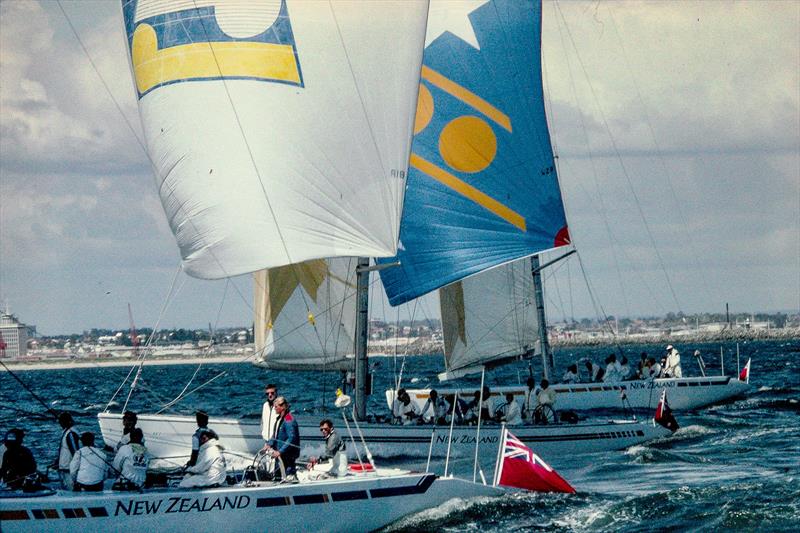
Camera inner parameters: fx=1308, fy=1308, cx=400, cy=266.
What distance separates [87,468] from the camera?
2030 centimetres

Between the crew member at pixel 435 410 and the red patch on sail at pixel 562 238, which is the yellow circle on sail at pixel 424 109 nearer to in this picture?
the red patch on sail at pixel 562 238

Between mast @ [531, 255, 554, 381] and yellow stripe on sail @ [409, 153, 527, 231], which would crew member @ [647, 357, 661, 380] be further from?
yellow stripe on sail @ [409, 153, 527, 231]

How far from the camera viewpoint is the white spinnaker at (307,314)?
35.3 meters

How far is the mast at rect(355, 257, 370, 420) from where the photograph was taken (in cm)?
2931

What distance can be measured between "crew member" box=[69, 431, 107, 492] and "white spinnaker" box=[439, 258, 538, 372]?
73.0ft

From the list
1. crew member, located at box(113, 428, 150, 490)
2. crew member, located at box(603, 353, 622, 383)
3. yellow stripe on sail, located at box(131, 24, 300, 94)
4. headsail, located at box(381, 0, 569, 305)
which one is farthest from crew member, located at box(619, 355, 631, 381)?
crew member, located at box(113, 428, 150, 490)

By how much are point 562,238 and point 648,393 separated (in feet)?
31.8

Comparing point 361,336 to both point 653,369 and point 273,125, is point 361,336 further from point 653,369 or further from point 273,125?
point 653,369

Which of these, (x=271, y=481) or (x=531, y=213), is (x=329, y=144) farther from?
(x=531, y=213)

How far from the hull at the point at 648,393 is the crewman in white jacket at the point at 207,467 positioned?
21666 mm

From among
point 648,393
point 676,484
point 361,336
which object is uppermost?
point 361,336

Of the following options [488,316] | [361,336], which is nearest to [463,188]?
[361,336]

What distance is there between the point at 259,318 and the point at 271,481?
16879mm

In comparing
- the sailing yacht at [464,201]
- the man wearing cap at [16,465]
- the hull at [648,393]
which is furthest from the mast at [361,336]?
the hull at [648,393]
